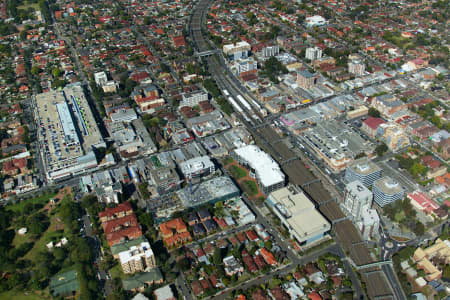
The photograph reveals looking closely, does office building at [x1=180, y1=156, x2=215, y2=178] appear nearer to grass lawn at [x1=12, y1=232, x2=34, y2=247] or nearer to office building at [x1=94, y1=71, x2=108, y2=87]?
grass lawn at [x1=12, y1=232, x2=34, y2=247]

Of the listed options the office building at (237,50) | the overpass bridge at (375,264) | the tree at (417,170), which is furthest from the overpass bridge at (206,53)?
the overpass bridge at (375,264)

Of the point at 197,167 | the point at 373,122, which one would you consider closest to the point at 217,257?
the point at 197,167

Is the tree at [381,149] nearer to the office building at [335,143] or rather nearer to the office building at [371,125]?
A: the office building at [335,143]

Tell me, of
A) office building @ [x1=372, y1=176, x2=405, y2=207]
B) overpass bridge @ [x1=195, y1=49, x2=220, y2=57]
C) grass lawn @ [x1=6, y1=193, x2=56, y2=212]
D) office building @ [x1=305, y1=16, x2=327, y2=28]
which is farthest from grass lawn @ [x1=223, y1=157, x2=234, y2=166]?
office building @ [x1=305, y1=16, x2=327, y2=28]

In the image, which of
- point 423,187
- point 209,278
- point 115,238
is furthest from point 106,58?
point 423,187

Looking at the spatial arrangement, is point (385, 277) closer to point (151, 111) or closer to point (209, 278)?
point (209, 278)

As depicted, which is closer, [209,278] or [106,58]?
[209,278]
